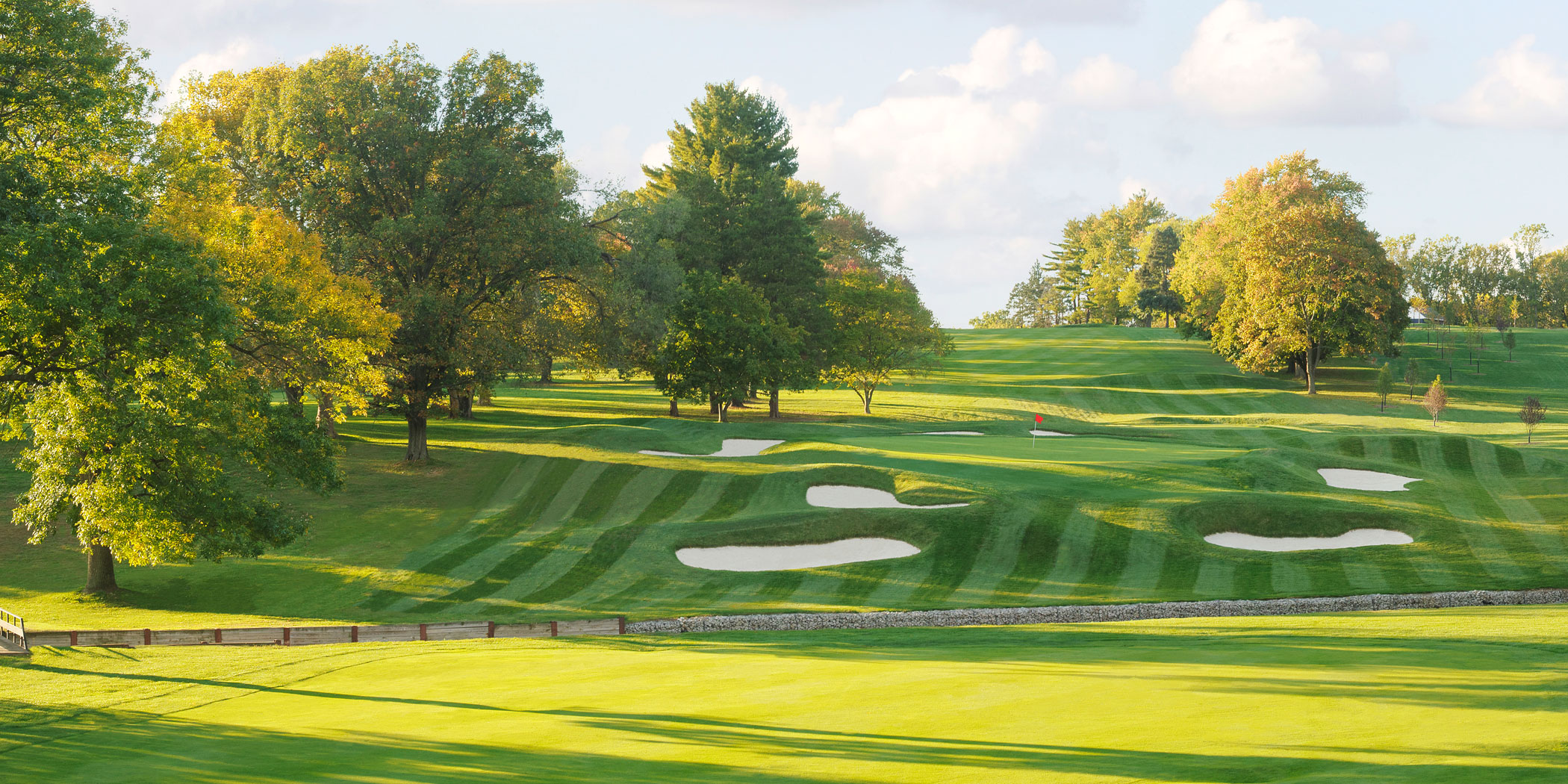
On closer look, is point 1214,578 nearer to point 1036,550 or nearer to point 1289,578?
point 1289,578

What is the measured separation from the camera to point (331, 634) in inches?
816

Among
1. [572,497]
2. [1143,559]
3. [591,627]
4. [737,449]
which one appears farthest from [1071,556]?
→ [737,449]

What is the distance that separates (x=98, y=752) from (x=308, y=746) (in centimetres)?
263

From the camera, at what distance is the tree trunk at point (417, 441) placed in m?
40.7

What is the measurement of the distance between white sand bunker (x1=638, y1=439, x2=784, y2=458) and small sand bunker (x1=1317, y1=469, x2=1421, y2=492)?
20.5 metres

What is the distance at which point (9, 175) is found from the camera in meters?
19.3

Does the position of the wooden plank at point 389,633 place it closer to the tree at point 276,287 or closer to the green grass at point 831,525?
the green grass at point 831,525

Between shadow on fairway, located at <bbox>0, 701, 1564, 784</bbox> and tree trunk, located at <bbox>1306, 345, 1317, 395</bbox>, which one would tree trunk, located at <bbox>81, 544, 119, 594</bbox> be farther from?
tree trunk, located at <bbox>1306, 345, 1317, 395</bbox>

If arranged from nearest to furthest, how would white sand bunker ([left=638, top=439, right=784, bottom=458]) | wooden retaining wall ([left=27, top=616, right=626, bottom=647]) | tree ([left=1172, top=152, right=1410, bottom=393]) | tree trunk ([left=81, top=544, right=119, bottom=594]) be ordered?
wooden retaining wall ([left=27, top=616, right=626, bottom=647]) → tree trunk ([left=81, top=544, right=119, bottom=594]) → white sand bunker ([left=638, top=439, right=784, bottom=458]) → tree ([left=1172, top=152, right=1410, bottom=393])

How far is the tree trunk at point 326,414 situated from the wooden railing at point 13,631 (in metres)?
13.8

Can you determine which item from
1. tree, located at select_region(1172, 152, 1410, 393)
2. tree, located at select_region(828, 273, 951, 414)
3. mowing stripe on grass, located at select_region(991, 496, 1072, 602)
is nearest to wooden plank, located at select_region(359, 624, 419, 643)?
mowing stripe on grass, located at select_region(991, 496, 1072, 602)

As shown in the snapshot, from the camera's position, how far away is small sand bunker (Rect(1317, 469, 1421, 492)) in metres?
33.9

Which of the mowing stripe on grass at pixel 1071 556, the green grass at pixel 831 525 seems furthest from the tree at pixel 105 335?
the mowing stripe on grass at pixel 1071 556

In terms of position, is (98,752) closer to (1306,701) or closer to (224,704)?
(224,704)
